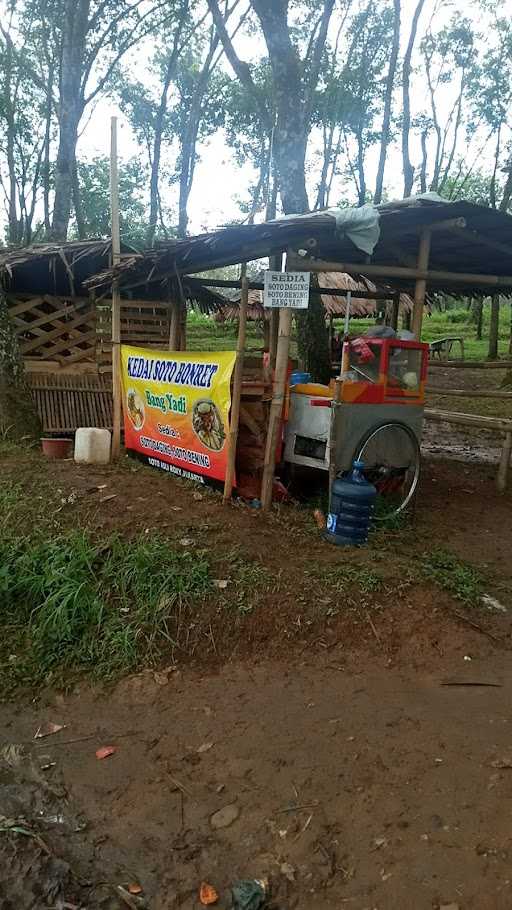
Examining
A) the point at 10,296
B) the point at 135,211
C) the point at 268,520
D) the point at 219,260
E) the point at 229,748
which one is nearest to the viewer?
the point at 229,748

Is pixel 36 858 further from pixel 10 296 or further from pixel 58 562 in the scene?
A: pixel 10 296

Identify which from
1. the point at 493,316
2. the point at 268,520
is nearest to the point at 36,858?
the point at 268,520

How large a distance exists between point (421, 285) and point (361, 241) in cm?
146

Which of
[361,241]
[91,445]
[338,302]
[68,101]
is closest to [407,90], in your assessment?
[338,302]

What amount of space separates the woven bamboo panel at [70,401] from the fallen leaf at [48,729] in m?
7.07

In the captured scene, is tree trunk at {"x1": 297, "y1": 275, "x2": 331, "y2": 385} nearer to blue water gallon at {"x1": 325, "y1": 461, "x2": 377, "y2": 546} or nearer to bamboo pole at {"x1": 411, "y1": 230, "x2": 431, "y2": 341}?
bamboo pole at {"x1": 411, "y1": 230, "x2": 431, "y2": 341}

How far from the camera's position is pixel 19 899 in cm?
251

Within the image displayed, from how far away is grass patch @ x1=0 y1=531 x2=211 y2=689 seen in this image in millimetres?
4211

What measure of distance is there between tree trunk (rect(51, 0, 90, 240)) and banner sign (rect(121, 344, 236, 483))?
389 inches

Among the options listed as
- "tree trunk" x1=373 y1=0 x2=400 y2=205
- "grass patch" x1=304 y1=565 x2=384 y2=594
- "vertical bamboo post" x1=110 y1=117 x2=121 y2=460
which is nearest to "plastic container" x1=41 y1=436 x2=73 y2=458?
"vertical bamboo post" x1=110 y1=117 x2=121 y2=460

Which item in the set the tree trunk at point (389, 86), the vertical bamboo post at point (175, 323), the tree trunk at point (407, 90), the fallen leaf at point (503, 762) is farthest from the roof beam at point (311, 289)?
the tree trunk at point (407, 90)

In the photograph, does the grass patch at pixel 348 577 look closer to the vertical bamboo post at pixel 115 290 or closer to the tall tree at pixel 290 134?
the vertical bamboo post at pixel 115 290

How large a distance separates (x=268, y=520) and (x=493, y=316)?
16173 mm

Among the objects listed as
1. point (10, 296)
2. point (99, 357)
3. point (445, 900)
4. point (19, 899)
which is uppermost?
point (10, 296)
